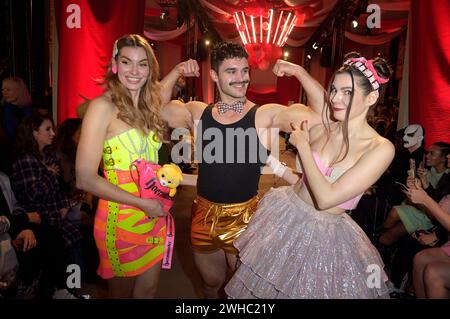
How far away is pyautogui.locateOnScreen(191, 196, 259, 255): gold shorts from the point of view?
2.34 m

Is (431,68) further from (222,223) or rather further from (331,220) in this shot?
(222,223)

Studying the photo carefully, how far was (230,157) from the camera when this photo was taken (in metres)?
2.37

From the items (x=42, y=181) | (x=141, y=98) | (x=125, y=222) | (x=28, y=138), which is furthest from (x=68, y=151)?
(x=125, y=222)

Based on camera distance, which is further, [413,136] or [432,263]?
[413,136]

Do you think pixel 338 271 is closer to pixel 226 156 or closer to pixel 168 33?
pixel 226 156

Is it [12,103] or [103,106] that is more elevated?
[103,106]

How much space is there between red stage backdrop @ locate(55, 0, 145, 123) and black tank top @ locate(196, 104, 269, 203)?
197 cm

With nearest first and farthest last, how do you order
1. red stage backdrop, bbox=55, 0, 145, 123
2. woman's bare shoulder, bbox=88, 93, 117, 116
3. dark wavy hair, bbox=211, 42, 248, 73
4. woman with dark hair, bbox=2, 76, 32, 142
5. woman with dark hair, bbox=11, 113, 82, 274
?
woman's bare shoulder, bbox=88, 93, 117, 116 < dark wavy hair, bbox=211, 42, 248, 73 < woman with dark hair, bbox=11, 113, 82, 274 < red stage backdrop, bbox=55, 0, 145, 123 < woman with dark hair, bbox=2, 76, 32, 142

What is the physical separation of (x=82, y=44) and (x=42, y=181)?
159cm

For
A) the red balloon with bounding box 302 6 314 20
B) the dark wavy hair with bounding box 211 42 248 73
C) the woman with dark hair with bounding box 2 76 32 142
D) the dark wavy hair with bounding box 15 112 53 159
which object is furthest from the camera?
the red balloon with bounding box 302 6 314 20

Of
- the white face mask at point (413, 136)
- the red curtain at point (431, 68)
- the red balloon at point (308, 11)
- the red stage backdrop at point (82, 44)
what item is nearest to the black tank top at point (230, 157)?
the red stage backdrop at point (82, 44)

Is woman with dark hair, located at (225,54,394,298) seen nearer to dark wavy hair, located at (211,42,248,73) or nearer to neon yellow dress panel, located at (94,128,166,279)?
neon yellow dress panel, located at (94,128,166,279)

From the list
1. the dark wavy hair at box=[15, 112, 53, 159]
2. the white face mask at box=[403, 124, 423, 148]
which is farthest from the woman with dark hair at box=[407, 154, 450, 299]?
the dark wavy hair at box=[15, 112, 53, 159]

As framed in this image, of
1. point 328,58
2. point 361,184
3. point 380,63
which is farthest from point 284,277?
point 328,58
